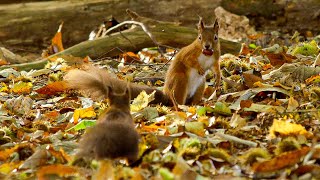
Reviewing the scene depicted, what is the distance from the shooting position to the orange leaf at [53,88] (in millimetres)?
6344

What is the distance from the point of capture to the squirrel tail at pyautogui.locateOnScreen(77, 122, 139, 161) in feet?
11.0

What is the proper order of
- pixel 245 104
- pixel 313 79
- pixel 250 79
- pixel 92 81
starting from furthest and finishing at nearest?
pixel 250 79, pixel 313 79, pixel 245 104, pixel 92 81

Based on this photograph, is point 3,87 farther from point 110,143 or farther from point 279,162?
point 279,162

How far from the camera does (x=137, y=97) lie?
5.29m

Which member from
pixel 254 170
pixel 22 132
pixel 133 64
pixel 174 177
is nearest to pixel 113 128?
pixel 174 177

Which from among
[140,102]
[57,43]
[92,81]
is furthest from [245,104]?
[57,43]

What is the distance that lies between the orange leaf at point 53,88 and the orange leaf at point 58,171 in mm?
2855

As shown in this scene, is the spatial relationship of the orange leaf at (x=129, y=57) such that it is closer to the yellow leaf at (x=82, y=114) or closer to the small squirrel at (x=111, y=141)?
the yellow leaf at (x=82, y=114)

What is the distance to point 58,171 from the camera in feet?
11.4

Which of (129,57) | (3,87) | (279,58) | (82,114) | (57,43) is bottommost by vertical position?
(57,43)

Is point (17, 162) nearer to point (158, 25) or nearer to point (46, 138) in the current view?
point (46, 138)

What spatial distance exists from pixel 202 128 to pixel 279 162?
3.11 feet

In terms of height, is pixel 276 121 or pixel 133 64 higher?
pixel 276 121

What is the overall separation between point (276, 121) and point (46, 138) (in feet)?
4.79
